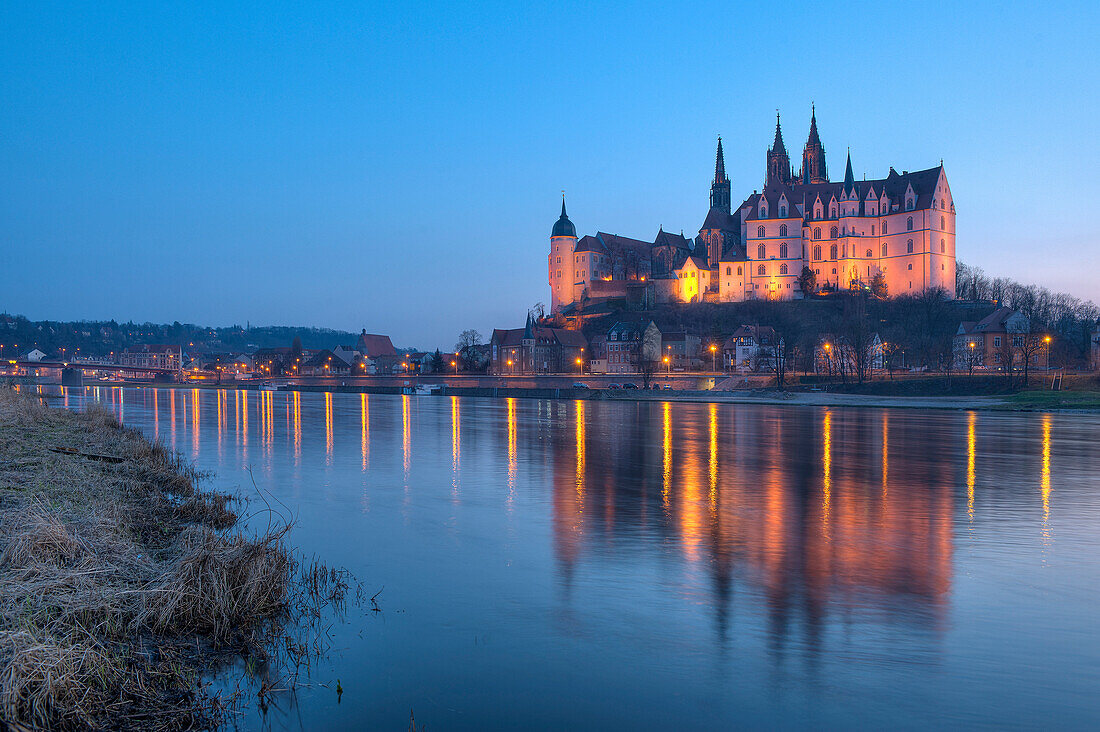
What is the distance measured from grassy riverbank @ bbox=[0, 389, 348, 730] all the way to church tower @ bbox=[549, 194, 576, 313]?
131720 mm

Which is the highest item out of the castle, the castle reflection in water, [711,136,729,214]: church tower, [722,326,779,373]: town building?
[711,136,729,214]: church tower

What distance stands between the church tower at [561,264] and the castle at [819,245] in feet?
15.0

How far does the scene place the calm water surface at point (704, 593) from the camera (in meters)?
6.36

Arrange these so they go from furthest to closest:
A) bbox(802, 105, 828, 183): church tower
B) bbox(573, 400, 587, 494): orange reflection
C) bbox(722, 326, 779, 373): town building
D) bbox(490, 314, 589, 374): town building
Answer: bbox(802, 105, 828, 183): church tower, bbox(490, 314, 589, 374): town building, bbox(722, 326, 779, 373): town building, bbox(573, 400, 587, 494): orange reflection

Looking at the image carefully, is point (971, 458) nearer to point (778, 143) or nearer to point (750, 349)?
point (750, 349)

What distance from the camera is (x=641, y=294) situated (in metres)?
132

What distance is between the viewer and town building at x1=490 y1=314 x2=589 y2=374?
117750mm

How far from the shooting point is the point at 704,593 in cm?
940

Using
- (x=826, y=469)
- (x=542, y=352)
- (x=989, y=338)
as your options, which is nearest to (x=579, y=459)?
(x=826, y=469)

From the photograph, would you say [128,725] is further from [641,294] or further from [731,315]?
[641,294]

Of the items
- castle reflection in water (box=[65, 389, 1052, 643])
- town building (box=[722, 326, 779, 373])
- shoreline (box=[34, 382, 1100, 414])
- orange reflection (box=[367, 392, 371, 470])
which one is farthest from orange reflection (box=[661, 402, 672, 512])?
town building (box=[722, 326, 779, 373])

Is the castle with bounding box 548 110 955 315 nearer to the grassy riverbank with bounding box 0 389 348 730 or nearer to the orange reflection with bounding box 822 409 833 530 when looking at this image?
the orange reflection with bounding box 822 409 833 530

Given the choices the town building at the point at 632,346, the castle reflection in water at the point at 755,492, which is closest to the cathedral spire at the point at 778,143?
the town building at the point at 632,346

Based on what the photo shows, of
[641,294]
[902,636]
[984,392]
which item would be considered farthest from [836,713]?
[641,294]
